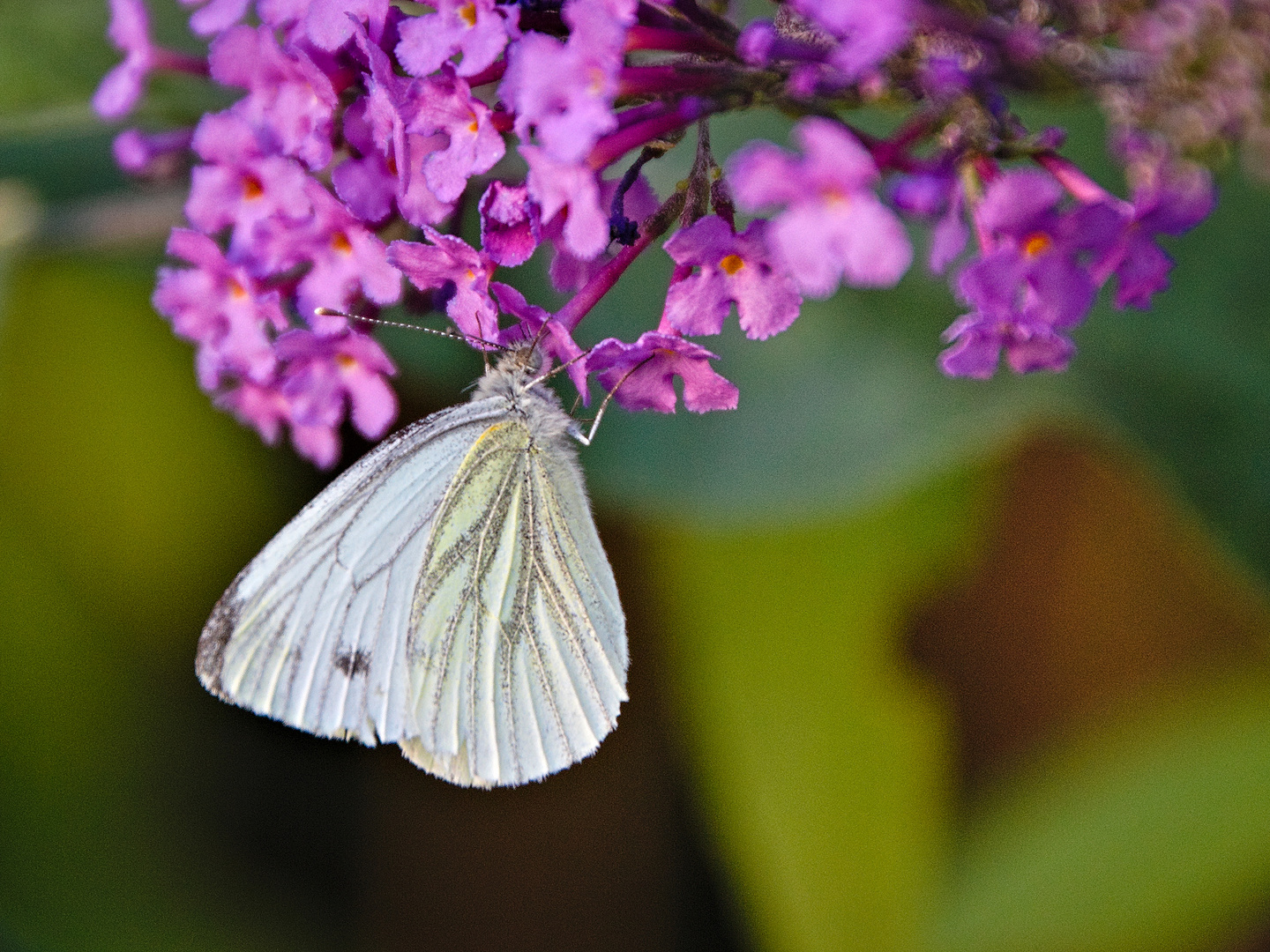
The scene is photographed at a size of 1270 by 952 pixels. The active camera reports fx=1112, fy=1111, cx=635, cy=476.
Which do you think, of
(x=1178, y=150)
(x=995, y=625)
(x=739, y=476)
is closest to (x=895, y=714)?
(x=995, y=625)

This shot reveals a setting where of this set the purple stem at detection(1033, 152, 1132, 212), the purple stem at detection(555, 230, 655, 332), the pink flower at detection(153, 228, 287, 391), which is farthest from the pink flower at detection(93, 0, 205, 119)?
the purple stem at detection(1033, 152, 1132, 212)

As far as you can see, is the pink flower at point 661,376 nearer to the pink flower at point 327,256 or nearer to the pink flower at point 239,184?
the pink flower at point 327,256

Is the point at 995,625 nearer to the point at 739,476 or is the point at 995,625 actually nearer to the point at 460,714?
the point at 739,476

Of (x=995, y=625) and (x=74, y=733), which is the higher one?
(x=74, y=733)

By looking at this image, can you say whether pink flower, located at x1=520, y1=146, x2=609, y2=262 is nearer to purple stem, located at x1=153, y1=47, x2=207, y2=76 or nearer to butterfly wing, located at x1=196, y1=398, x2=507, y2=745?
butterfly wing, located at x1=196, y1=398, x2=507, y2=745

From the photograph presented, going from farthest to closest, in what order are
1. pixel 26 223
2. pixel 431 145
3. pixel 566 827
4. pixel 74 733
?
pixel 566 827 → pixel 74 733 → pixel 26 223 → pixel 431 145

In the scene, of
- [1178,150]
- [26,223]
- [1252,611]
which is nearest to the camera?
[1178,150]
